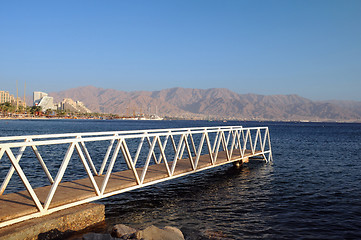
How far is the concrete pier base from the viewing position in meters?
6.97

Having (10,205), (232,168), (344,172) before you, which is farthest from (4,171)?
(344,172)

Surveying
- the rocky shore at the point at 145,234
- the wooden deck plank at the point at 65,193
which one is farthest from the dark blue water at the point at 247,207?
the rocky shore at the point at 145,234

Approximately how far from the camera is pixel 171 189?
15789 mm

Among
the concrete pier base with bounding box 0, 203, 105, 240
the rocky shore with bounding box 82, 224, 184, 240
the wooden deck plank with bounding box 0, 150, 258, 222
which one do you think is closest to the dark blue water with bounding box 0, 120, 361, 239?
the concrete pier base with bounding box 0, 203, 105, 240

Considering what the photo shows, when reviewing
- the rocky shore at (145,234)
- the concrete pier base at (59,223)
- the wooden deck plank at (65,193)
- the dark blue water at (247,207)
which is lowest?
the dark blue water at (247,207)

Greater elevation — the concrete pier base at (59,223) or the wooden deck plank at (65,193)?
the wooden deck plank at (65,193)

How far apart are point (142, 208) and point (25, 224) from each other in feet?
18.5

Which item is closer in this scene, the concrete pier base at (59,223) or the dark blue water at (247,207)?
the concrete pier base at (59,223)

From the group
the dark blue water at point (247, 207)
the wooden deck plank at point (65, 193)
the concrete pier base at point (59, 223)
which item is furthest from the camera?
the dark blue water at point (247, 207)

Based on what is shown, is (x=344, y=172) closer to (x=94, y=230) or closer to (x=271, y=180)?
(x=271, y=180)

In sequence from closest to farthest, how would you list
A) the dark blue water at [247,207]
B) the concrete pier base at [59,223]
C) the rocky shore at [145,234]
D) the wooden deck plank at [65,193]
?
the concrete pier base at [59,223], the rocky shore at [145,234], the wooden deck plank at [65,193], the dark blue water at [247,207]

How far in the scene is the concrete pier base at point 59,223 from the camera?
6.97 meters

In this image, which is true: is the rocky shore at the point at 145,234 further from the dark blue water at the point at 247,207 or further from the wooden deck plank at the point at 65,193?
the wooden deck plank at the point at 65,193

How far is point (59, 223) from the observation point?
7977 millimetres
